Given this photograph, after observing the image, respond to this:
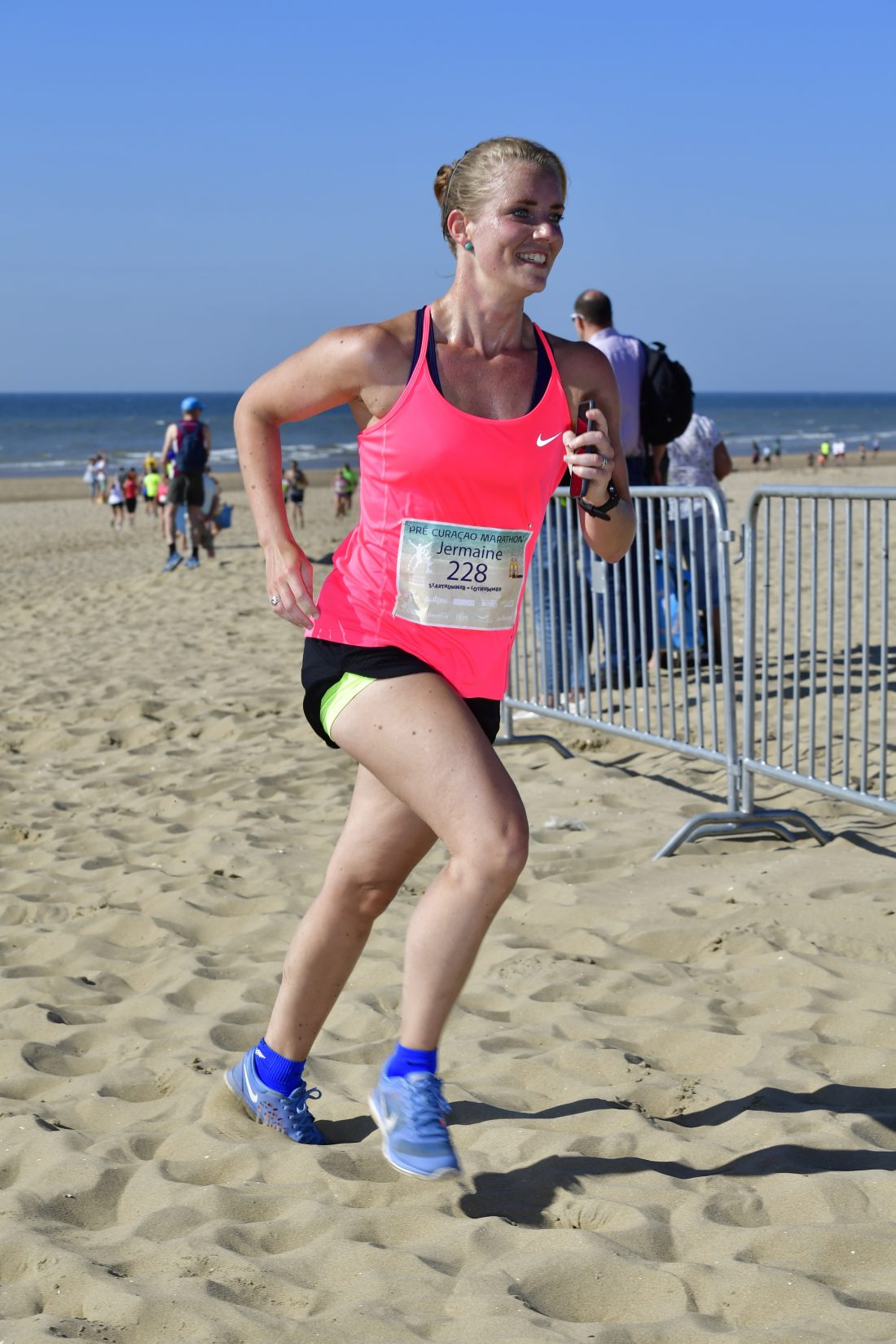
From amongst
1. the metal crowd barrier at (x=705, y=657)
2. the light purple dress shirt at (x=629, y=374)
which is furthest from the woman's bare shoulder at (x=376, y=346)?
the light purple dress shirt at (x=629, y=374)

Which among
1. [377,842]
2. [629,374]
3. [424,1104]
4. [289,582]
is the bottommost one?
[424,1104]

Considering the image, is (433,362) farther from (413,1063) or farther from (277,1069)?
(277,1069)

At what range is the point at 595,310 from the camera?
24.8 ft

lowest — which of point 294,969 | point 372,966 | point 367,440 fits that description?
point 372,966

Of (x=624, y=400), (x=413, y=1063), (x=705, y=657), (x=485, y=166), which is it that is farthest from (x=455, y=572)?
(x=705, y=657)

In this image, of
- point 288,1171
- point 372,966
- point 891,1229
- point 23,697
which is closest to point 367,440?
point 288,1171

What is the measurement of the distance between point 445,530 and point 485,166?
2.37ft

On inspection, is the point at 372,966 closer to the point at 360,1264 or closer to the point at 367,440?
the point at 360,1264

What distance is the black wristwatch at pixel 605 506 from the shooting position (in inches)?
115

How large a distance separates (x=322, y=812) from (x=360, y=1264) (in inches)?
142

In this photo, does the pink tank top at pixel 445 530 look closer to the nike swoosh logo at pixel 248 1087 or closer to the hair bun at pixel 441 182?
the hair bun at pixel 441 182

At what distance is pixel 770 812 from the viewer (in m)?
5.42

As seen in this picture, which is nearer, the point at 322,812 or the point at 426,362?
the point at 426,362

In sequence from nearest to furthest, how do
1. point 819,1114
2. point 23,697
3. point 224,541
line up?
point 819,1114 < point 23,697 < point 224,541
